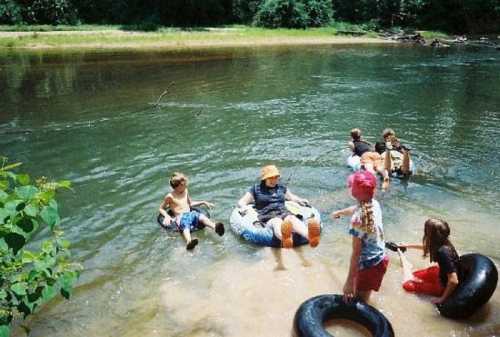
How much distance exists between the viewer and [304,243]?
8680 millimetres

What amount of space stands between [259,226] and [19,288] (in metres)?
5.09

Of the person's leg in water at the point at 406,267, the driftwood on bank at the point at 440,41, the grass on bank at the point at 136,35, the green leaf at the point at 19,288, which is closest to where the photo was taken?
the green leaf at the point at 19,288

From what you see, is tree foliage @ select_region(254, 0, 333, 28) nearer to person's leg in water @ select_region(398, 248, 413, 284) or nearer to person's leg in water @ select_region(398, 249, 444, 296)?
person's leg in water @ select_region(398, 248, 413, 284)

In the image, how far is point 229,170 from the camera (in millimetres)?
12516

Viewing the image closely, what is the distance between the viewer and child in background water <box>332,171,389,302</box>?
5.84 meters

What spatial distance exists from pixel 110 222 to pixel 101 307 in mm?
2847

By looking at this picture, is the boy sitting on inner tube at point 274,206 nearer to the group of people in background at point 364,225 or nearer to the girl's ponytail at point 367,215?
the group of people in background at point 364,225

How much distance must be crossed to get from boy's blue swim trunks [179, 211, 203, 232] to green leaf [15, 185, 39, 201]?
16.8 feet

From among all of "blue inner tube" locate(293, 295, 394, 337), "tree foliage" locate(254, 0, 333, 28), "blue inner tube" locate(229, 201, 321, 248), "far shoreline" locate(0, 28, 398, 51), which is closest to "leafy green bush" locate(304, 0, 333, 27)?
"tree foliage" locate(254, 0, 333, 28)

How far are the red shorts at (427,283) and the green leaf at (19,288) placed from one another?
17.0 ft

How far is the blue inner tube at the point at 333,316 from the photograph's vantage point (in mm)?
5738

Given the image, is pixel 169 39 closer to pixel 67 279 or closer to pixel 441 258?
pixel 441 258

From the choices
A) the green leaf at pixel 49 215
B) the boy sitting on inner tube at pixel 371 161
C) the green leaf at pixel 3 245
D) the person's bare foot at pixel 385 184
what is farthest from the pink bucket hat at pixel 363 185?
the person's bare foot at pixel 385 184

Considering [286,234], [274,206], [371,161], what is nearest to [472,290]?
[286,234]
